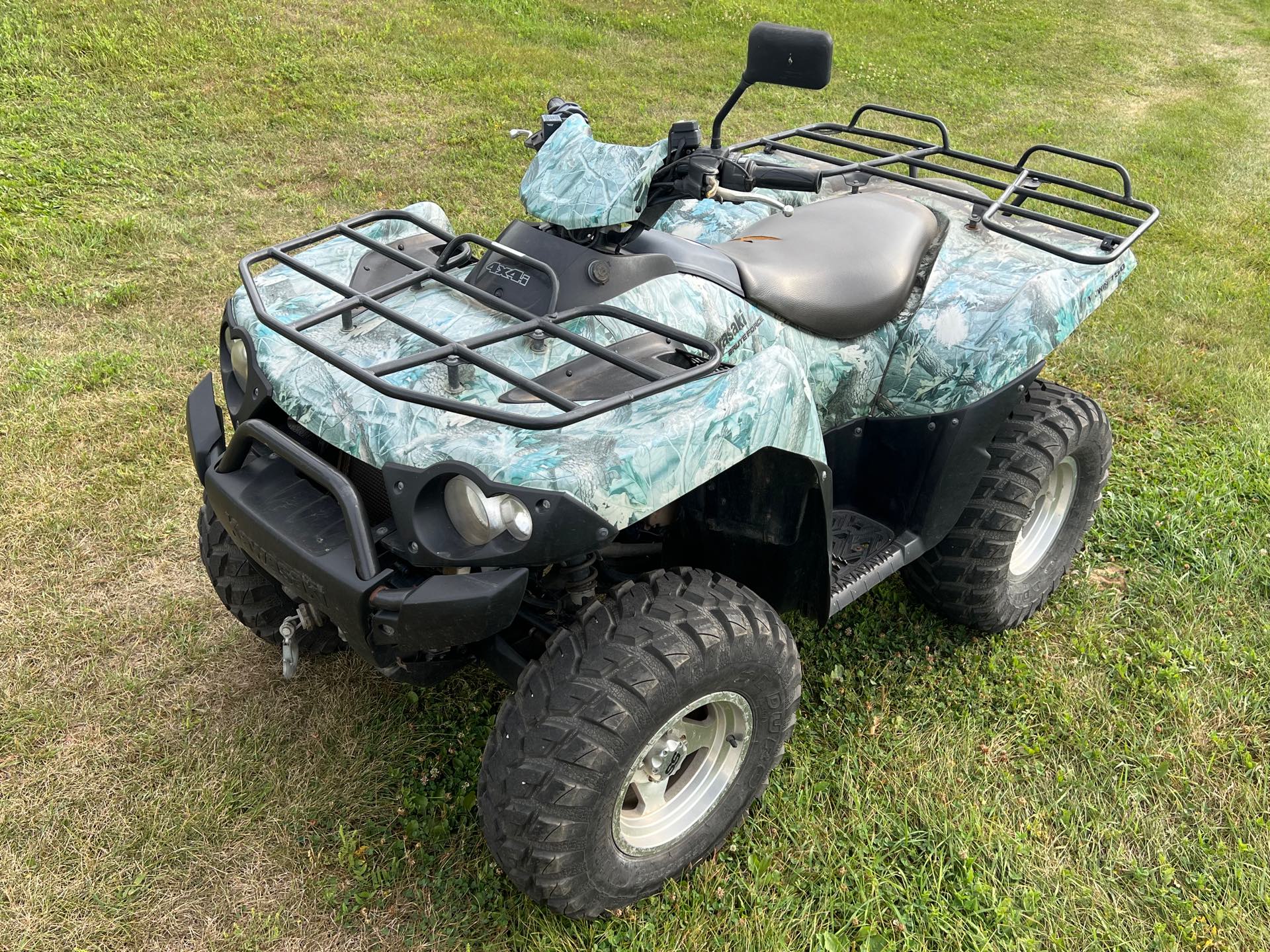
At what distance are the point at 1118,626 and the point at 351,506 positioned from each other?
2.81 metres

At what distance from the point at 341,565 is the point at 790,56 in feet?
5.95

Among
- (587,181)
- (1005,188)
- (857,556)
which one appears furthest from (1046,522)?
(587,181)

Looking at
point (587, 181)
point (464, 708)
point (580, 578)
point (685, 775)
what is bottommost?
point (464, 708)

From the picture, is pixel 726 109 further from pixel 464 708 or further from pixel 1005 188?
pixel 464 708

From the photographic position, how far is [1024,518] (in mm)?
3219

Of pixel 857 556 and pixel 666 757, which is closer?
pixel 666 757

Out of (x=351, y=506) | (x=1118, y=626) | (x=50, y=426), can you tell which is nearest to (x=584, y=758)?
(x=351, y=506)

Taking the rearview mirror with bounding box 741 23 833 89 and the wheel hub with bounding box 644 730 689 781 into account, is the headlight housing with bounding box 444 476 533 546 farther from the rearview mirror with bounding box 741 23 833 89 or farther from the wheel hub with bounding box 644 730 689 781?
the rearview mirror with bounding box 741 23 833 89

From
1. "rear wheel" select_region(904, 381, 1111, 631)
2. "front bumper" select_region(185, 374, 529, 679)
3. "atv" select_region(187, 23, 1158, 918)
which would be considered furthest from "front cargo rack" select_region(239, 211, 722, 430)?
"rear wheel" select_region(904, 381, 1111, 631)

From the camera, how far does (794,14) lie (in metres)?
11.4

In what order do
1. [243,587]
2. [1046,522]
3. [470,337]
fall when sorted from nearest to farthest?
[470,337]
[243,587]
[1046,522]

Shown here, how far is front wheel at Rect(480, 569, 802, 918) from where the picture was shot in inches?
87.7

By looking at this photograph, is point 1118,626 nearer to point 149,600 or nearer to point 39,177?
point 149,600

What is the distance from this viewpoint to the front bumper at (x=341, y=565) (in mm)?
2051
